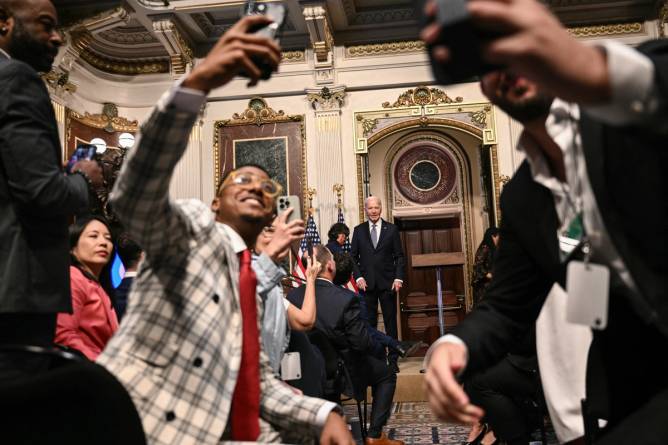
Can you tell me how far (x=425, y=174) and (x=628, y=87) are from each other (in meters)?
11.1

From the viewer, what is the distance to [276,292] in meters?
3.06

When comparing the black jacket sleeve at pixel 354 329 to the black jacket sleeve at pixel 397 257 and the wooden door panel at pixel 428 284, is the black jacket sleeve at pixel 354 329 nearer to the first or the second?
the black jacket sleeve at pixel 397 257

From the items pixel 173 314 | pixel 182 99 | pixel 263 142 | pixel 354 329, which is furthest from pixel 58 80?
pixel 182 99

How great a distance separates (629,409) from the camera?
3.48ft

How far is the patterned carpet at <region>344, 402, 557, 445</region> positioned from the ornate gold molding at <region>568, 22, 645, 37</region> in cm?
677

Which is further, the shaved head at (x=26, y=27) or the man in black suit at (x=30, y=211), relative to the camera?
the shaved head at (x=26, y=27)

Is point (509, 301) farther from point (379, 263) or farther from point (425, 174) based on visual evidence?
point (425, 174)

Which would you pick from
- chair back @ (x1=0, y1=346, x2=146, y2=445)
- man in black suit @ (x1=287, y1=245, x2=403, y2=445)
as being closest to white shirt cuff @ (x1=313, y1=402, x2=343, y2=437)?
chair back @ (x1=0, y1=346, x2=146, y2=445)

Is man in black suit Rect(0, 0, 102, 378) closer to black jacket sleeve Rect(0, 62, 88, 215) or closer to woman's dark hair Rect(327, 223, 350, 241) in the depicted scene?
black jacket sleeve Rect(0, 62, 88, 215)

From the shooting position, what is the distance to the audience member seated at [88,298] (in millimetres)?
2664

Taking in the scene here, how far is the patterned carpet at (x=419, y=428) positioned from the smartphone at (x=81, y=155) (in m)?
3.51

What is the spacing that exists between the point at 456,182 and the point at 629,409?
10804 millimetres

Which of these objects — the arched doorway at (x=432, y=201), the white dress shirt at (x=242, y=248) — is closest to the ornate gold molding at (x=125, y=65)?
the arched doorway at (x=432, y=201)

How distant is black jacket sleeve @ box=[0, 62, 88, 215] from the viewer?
1.76 meters
